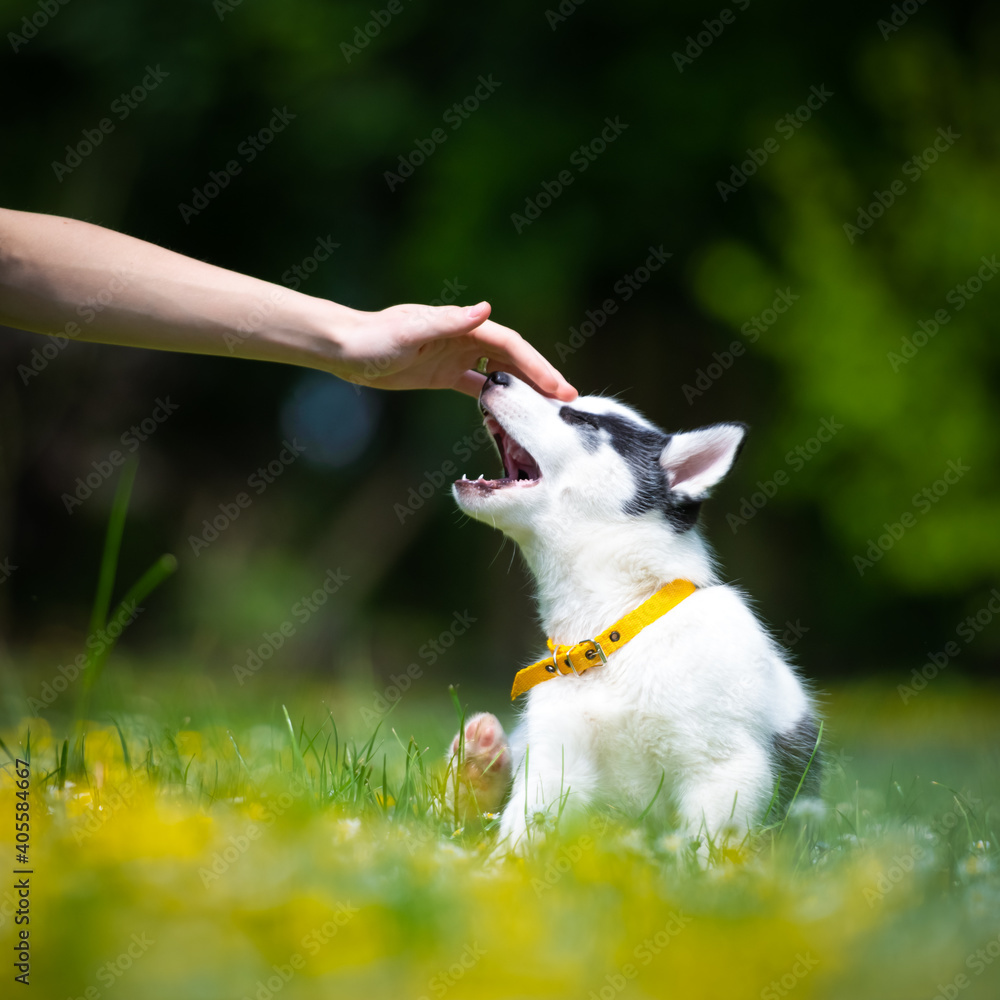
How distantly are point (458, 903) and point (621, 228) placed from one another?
800cm

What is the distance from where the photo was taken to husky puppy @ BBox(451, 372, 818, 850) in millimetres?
2627

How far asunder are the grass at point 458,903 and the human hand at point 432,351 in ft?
4.09

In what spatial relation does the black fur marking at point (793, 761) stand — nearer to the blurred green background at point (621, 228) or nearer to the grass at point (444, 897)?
the grass at point (444, 897)

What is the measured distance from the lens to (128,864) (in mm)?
1372

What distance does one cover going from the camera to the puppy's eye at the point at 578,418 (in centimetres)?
332

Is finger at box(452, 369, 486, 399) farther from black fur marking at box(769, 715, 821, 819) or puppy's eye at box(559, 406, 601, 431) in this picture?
black fur marking at box(769, 715, 821, 819)

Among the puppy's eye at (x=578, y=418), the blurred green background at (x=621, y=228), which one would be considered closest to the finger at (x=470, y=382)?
the puppy's eye at (x=578, y=418)

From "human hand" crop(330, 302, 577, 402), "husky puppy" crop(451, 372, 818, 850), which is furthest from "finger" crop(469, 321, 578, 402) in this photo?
"husky puppy" crop(451, 372, 818, 850)

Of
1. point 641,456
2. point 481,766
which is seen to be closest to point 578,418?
point 641,456

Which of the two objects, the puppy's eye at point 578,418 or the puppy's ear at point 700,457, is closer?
the puppy's ear at point 700,457

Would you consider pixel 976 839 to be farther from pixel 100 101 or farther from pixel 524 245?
pixel 100 101

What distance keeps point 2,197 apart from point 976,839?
31.6 feet

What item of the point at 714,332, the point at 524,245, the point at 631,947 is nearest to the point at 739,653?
the point at 631,947

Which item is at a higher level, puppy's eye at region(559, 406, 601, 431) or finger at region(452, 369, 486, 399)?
finger at region(452, 369, 486, 399)
